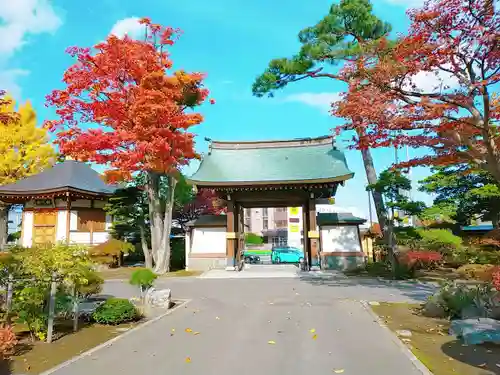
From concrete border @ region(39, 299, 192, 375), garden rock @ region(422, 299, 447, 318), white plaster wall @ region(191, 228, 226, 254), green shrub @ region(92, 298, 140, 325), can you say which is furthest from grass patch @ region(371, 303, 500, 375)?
white plaster wall @ region(191, 228, 226, 254)

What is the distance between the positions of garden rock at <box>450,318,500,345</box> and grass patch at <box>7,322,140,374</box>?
625cm

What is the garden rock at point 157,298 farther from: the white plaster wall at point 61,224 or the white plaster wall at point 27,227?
the white plaster wall at point 27,227

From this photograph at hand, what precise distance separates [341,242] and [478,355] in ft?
47.6

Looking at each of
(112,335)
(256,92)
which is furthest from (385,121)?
(256,92)

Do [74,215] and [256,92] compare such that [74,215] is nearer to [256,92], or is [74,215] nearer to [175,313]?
[256,92]

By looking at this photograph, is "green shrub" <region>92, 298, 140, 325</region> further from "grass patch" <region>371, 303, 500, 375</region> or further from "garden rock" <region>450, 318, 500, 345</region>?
"garden rock" <region>450, 318, 500, 345</region>

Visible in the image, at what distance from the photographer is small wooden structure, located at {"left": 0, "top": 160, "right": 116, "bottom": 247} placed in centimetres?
2414

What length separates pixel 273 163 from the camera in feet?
72.3

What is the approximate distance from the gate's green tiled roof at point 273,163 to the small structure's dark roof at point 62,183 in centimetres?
812

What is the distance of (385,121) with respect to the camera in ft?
33.4

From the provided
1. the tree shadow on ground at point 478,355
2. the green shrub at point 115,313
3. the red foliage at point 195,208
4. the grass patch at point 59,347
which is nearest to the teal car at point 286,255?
the red foliage at point 195,208

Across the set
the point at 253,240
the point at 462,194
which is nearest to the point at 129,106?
the point at 462,194

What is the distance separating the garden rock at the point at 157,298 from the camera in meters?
9.70

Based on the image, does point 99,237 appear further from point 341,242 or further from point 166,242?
point 341,242
